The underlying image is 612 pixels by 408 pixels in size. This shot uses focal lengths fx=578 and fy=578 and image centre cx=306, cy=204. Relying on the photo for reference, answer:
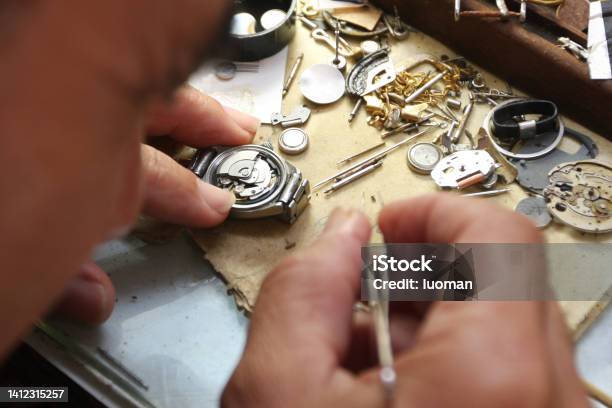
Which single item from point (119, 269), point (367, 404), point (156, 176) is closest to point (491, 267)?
point (367, 404)

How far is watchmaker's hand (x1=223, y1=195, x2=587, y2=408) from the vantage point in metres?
0.55

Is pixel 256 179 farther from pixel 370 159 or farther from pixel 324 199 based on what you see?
pixel 370 159

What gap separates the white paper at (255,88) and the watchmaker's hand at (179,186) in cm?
A: 8

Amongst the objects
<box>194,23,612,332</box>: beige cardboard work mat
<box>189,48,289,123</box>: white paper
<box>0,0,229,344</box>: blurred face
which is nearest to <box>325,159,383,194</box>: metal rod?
<box>194,23,612,332</box>: beige cardboard work mat

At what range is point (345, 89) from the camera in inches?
50.7

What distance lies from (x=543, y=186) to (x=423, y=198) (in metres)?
0.50

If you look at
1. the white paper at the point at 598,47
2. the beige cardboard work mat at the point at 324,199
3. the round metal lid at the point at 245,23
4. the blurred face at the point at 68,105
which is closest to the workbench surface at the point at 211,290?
the beige cardboard work mat at the point at 324,199

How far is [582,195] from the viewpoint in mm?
1098

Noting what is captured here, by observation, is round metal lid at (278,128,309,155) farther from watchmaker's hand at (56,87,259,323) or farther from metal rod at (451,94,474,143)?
metal rod at (451,94,474,143)

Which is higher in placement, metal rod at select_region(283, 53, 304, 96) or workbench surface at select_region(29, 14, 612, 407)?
metal rod at select_region(283, 53, 304, 96)

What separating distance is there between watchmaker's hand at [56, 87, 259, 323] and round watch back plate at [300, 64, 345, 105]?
0.16 metres

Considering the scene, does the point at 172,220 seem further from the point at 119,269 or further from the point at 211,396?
the point at 211,396

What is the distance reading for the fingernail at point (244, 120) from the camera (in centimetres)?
119

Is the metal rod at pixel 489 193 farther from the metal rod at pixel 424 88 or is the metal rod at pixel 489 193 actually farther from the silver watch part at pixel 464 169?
the metal rod at pixel 424 88
